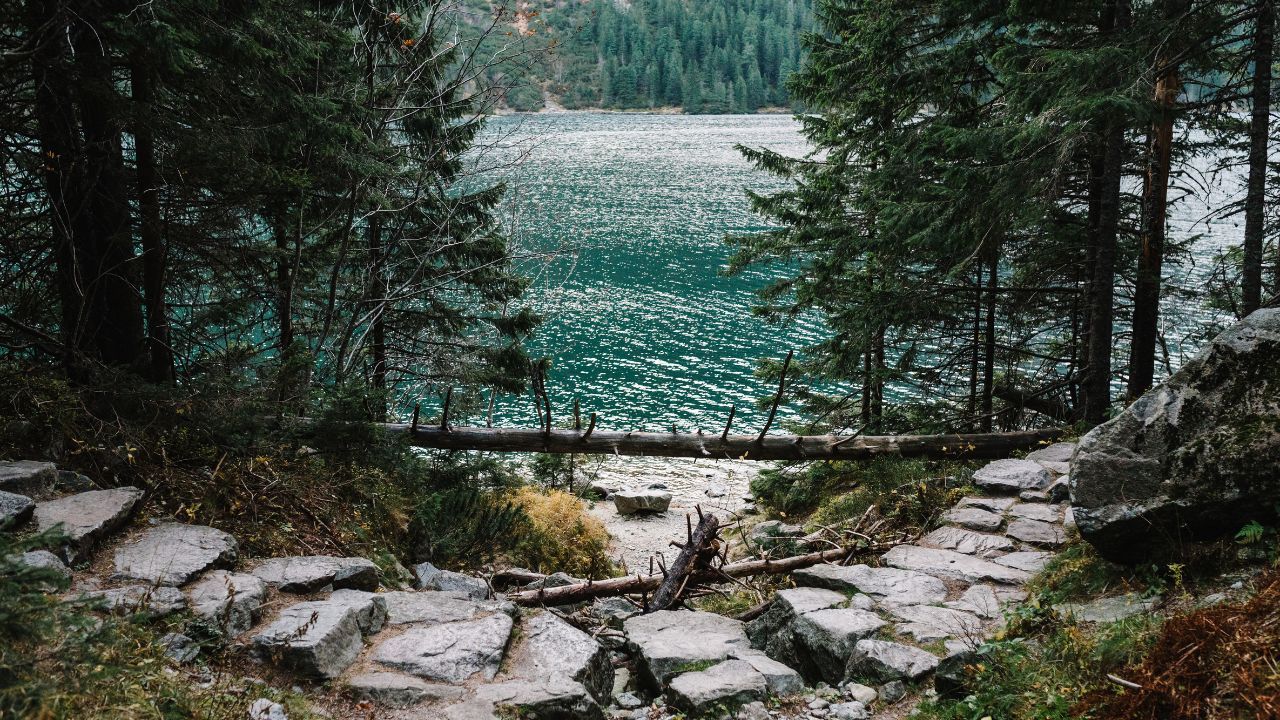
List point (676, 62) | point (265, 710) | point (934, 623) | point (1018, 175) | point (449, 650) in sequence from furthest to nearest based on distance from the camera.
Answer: point (676, 62) → point (1018, 175) → point (934, 623) → point (449, 650) → point (265, 710)

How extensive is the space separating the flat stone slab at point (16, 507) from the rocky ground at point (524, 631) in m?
0.01

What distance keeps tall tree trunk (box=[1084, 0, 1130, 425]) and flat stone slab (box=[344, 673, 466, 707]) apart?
1034 cm

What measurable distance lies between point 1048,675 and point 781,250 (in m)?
12.9

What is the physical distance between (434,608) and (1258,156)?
10867 mm

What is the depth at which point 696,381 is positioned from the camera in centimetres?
3056

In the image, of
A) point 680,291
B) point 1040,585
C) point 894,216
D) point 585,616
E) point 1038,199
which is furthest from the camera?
point 680,291

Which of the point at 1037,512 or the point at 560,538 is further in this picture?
the point at 560,538

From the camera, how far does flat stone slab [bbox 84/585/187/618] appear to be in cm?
441

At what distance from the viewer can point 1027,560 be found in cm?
695

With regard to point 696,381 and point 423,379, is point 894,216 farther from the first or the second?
point 696,381

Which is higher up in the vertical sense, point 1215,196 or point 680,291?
point 1215,196

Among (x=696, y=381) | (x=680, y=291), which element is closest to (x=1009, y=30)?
(x=696, y=381)

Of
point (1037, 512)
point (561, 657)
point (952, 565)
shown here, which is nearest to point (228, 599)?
point (561, 657)

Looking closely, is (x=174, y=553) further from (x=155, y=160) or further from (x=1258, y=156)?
(x=1258, y=156)
